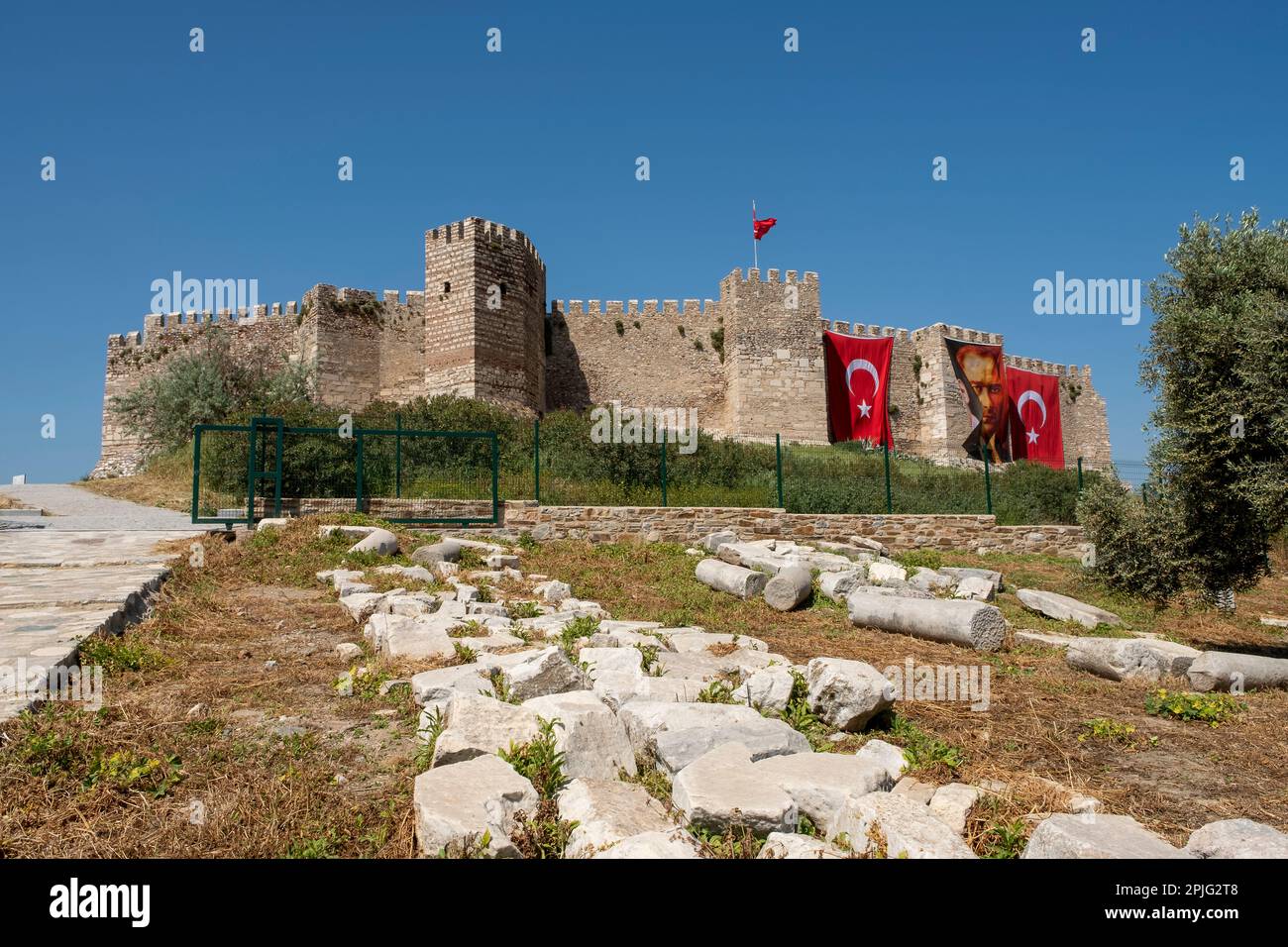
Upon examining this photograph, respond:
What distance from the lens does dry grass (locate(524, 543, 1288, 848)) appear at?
349 centimetres

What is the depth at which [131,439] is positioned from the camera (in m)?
28.4

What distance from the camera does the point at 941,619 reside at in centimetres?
701

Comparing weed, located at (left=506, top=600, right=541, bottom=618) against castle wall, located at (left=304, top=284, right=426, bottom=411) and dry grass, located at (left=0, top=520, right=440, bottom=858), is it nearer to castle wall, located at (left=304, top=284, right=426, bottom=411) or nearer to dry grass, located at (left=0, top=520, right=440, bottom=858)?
dry grass, located at (left=0, top=520, right=440, bottom=858)

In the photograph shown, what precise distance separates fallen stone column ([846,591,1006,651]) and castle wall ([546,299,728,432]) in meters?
24.9

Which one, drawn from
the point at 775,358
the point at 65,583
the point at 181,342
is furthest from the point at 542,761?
the point at 181,342

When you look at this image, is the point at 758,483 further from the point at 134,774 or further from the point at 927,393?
the point at 927,393

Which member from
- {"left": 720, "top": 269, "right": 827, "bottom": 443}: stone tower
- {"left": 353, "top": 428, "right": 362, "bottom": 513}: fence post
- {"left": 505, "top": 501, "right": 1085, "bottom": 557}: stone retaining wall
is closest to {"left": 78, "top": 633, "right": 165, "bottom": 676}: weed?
{"left": 353, "top": 428, "right": 362, "bottom": 513}: fence post

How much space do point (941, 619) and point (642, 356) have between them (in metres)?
26.9
